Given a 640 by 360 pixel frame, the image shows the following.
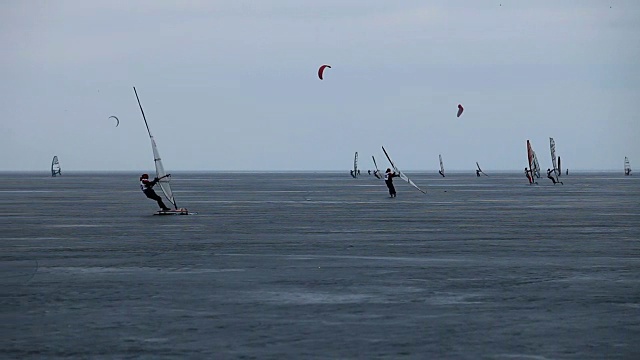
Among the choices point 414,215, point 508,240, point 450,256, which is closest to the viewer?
point 450,256

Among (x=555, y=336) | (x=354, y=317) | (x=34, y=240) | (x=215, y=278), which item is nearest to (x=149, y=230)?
(x=34, y=240)

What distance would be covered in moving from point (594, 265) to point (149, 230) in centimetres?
1616

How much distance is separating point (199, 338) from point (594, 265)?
37.7 ft

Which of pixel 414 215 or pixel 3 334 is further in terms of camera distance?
pixel 414 215

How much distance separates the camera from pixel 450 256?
24734 mm

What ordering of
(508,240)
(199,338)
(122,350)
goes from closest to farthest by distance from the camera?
(122,350), (199,338), (508,240)

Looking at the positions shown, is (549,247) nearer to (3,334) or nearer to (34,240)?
(34,240)

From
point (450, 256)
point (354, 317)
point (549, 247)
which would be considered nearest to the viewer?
point (354, 317)

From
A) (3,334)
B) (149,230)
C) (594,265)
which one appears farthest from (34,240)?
(3,334)

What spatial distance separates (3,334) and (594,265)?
12.7 metres

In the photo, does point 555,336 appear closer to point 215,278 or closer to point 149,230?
point 215,278

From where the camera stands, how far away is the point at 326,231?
34.0 m

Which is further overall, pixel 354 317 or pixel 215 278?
pixel 215 278

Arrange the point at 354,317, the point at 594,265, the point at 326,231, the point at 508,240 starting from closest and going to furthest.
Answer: the point at 354,317
the point at 594,265
the point at 508,240
the point at 326,231
